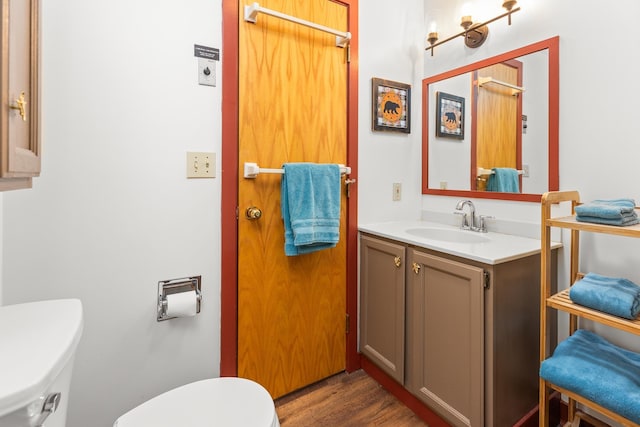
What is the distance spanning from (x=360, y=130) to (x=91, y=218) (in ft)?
4.49

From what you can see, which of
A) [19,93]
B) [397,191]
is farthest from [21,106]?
[397,191]

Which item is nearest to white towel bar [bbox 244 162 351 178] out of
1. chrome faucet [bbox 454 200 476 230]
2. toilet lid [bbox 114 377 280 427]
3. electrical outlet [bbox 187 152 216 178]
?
electrical outlet [bbox 187 152 216 178]

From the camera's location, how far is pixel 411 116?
209 centimetres

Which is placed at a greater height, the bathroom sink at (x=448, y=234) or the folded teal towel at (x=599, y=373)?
the bathroom sink at (x=448, y=234)

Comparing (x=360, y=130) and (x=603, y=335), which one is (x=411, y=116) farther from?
(x=603, y=335)

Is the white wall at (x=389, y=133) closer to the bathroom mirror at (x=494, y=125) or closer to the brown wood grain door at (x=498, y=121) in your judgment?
the bathroom mirror at (x=494, y=125)

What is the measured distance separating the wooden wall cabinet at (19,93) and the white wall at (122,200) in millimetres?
362

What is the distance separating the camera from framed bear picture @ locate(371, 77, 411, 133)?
190 centimetres

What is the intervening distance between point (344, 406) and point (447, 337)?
2.13ft

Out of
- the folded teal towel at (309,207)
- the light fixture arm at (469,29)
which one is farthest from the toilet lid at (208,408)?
the light fixture arm at (469,29)

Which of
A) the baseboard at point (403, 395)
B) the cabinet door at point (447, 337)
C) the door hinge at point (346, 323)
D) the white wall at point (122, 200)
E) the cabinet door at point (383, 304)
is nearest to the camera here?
the white wall at point (122, 200)

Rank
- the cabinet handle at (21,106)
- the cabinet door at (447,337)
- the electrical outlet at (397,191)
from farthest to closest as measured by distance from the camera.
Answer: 1. the electrical outlet at (397,191)
2. the cabinet door at (447,337)
3. the cabinet handle at (21,106)

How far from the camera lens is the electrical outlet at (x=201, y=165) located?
4.54ft

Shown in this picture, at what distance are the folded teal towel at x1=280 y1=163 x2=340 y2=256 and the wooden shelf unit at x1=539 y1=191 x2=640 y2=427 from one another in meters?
0.87
